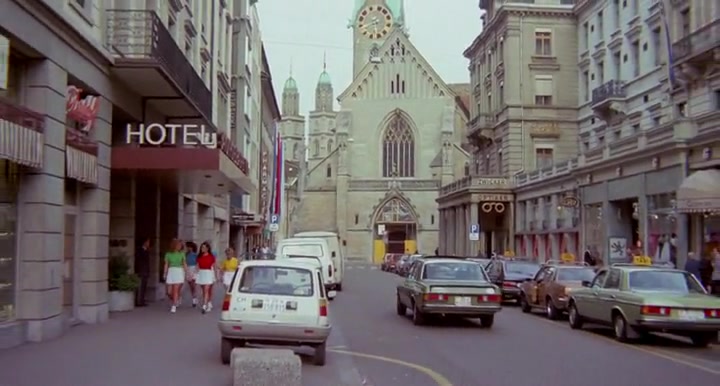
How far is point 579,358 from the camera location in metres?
15.0

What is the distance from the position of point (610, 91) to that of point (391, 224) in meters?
47.9

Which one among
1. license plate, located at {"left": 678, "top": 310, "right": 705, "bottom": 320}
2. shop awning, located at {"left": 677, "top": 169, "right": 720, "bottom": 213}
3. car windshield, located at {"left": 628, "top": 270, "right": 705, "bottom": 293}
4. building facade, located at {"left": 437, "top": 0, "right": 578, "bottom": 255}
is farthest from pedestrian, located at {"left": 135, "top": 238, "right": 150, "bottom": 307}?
building facade, located at {"left": 437, "top": 0, "right": 578, "bottom": 255}

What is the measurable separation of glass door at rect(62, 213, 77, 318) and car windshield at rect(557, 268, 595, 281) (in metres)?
12.5

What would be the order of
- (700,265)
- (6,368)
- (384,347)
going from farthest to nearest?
(700,265), (384,347), (6,368)

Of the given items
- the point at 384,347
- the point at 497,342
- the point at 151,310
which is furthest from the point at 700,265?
the point at 151,310

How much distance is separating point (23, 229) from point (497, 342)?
29.4ft

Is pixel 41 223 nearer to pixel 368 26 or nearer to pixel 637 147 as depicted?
pixel 637 147

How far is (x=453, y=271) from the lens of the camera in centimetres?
2109

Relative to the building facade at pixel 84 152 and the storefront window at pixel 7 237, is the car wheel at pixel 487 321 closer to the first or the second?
the building facade at pixel 84 152

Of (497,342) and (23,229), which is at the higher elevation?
(23,229)

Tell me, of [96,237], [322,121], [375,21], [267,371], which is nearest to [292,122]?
[322,121]

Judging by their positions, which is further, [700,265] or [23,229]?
[700,265]

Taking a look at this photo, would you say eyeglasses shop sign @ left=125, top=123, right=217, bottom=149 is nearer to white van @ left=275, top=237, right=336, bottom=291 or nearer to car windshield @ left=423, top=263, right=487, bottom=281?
car windshield @ left=423, top=263, right=487, bottom=281

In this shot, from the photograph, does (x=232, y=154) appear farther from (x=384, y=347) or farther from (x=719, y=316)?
(x=719, y=316)
